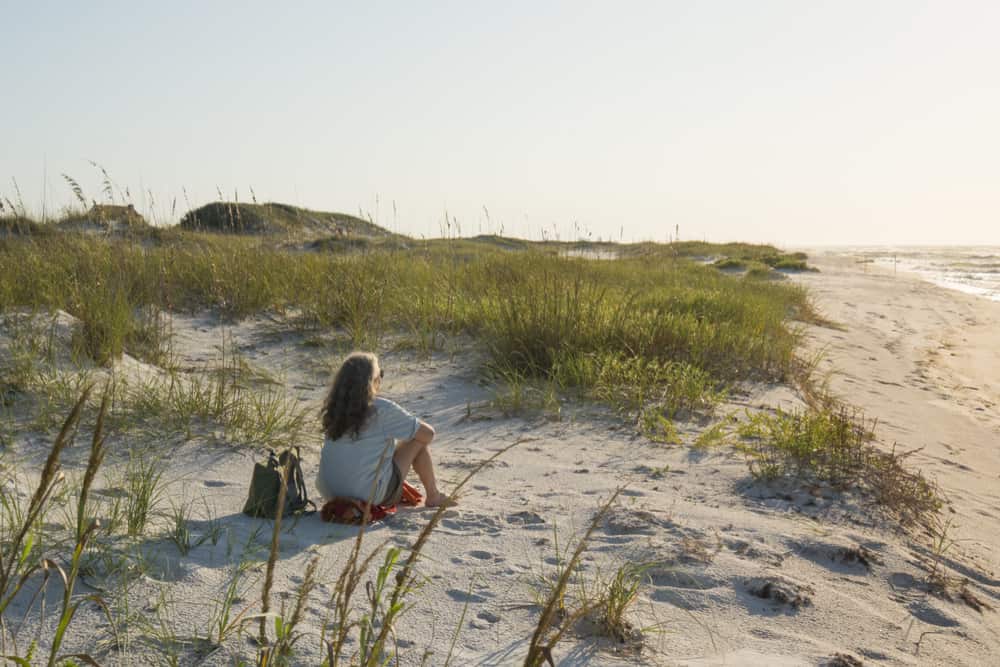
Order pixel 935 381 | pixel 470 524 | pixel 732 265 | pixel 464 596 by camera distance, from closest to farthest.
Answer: pixel 464 596, pixel 470 524, pixel 935 381, pixel 732 265

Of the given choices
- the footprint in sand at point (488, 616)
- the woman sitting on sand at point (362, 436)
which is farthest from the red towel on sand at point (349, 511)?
the footprint in sand at point (488, 616)

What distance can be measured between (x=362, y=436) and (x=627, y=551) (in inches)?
49.2

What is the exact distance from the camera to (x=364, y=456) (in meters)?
3.55

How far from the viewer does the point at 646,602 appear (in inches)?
106

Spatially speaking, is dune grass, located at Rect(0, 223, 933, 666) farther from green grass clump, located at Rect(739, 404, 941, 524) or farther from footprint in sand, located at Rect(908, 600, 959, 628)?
footprint in sand, located at Rect(908, 600, 959, 628)

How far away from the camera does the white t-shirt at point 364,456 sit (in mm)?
3494

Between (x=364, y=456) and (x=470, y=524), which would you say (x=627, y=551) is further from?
(x=364, y=456)

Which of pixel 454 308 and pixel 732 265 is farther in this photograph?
pixel 732 265

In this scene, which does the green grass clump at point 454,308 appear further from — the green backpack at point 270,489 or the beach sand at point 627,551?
the green backpack at point 270,489

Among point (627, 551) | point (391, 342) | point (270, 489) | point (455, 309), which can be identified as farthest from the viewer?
point (455, 309)

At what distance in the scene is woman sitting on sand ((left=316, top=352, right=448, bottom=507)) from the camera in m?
3.52

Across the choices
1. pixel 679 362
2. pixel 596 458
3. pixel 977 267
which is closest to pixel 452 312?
pixel 679 362

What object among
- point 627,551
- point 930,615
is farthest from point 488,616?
point 930,615

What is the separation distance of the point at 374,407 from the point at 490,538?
32.8 inches
